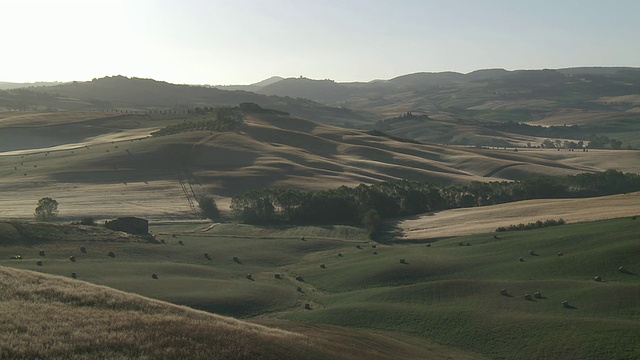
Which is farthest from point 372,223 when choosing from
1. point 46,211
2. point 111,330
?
point 111,330

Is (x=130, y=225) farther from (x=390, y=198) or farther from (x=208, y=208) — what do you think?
(x=390, y=198)

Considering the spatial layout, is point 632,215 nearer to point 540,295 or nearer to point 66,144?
point 540,295

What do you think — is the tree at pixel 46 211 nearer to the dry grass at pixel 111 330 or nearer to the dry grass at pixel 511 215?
the dry grass at pixel 511 215

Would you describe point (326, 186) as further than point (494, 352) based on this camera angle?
Yes

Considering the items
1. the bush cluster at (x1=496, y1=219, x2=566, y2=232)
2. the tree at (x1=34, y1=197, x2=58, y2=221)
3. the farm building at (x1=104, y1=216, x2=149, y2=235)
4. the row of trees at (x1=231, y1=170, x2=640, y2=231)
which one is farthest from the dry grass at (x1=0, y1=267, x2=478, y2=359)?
the tree at (x1=34, y1=197, x2=58, y2=221)

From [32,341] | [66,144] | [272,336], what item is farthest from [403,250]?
[66,144]

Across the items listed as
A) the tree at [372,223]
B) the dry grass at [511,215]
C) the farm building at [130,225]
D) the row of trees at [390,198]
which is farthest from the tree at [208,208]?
the dry grass at [511,215]
